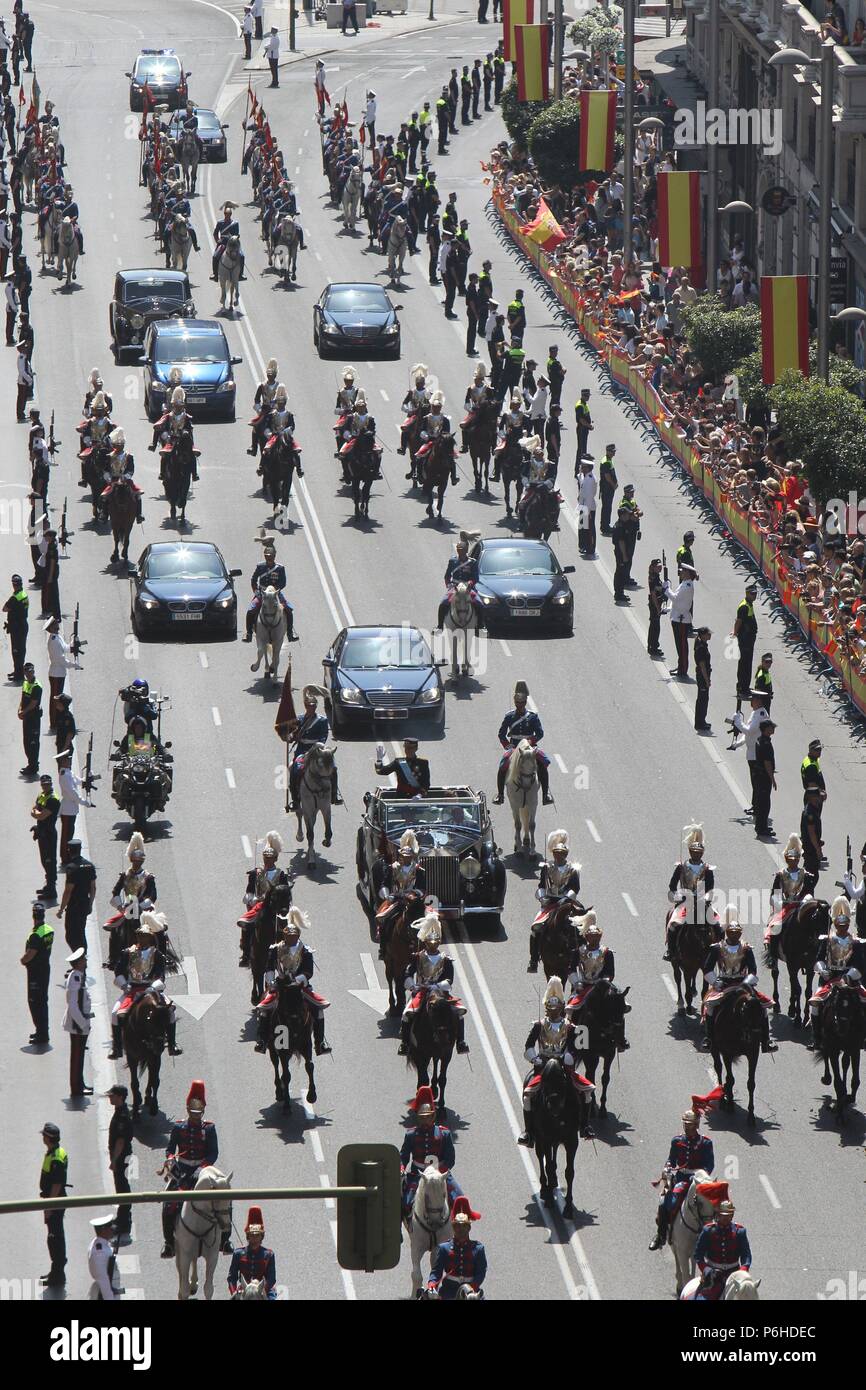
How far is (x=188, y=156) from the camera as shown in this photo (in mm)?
79375

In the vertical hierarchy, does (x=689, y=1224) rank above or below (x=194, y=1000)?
above

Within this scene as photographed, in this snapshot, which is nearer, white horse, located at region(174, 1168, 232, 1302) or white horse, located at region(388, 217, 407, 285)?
white horse, located at region(174, 1168, 232, 1302)

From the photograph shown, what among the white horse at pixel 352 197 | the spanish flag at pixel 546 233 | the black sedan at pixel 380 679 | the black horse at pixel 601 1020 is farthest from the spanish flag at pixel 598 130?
the black horse at pixel 601 1020

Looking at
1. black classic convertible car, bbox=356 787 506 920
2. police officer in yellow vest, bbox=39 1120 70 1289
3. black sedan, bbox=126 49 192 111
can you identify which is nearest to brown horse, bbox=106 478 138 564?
black classic convertible car, bbox=356 787 506 920

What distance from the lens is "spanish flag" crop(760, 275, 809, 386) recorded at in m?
52.0

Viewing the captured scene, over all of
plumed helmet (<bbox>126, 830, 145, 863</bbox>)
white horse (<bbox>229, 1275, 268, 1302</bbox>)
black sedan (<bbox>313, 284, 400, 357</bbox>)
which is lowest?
white horse (<bbox>229, 1275, 268, 1302</bbox>)

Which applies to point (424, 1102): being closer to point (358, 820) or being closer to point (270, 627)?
point (358, 820)

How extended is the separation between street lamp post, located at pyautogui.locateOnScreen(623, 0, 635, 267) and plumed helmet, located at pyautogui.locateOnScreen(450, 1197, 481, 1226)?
4245 centimetres

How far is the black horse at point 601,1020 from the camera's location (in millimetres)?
31250

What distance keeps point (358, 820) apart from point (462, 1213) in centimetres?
1529

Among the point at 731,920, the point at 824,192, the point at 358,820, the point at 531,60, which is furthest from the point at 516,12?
the point at 731,920

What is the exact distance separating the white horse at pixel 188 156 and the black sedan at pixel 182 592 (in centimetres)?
3234

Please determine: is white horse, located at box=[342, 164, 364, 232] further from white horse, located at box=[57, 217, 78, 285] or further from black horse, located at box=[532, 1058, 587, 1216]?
black horse, located at box=[532, 1058, 587, 1216]

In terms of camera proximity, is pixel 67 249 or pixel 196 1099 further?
pixel 67 249
